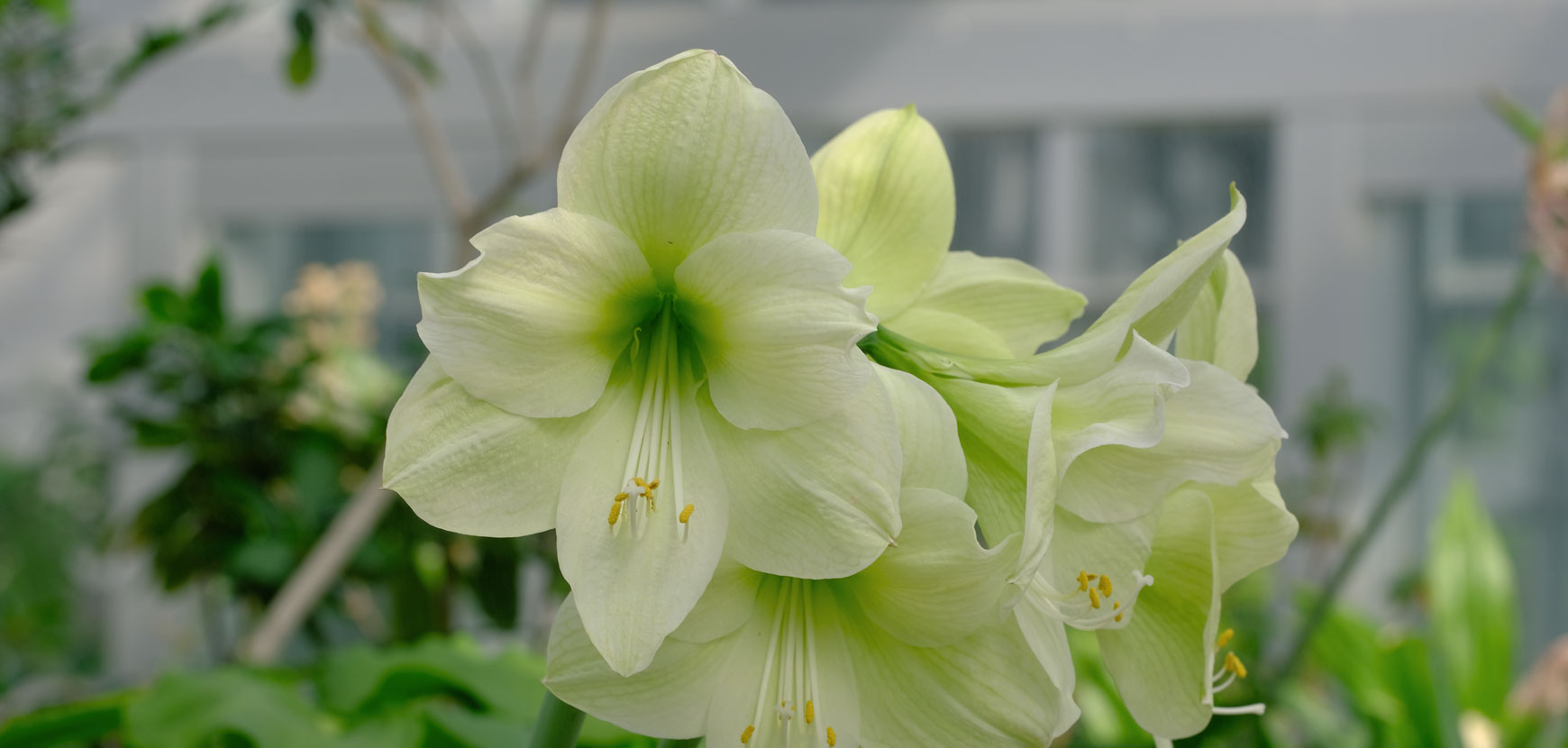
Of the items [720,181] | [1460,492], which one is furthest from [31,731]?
[1460,492]

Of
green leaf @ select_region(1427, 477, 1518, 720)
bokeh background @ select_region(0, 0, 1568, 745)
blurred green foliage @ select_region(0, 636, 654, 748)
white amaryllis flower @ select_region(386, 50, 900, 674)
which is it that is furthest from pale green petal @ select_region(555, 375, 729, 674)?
bokeh background @ select_region(0, 0, 1568, 745)

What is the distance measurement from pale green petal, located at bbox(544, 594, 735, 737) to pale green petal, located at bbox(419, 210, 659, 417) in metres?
0.06

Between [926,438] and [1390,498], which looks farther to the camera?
[1390,498]

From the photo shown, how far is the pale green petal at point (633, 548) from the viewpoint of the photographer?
0.30m

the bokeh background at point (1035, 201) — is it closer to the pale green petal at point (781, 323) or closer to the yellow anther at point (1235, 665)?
the yellow anther at point (1235, 665)

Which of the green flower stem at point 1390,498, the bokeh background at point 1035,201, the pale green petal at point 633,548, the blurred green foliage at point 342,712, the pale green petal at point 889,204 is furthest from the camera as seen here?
the bokeh background at point 1035,201

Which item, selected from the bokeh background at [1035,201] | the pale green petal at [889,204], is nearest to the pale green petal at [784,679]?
the pale green petal at [889,204]

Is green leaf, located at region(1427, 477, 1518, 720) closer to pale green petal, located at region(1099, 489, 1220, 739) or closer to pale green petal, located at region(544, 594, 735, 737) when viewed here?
pale green petal, located at region(1099, 489, 1220, 739)

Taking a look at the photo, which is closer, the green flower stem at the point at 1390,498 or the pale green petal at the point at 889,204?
the pale green petal at the point at 889,204

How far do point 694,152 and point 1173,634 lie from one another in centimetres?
21

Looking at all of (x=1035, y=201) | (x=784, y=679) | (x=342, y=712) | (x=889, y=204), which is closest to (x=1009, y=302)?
(x=889, y=204)

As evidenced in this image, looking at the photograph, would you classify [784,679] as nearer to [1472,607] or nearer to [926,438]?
[926,438]

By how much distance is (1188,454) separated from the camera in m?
0.33

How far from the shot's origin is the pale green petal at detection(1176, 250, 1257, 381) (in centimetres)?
37
